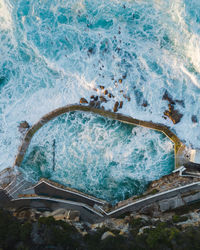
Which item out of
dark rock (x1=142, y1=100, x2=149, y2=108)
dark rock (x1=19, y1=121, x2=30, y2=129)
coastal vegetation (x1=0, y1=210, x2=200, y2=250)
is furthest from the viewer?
dark rock (x1=19, y1=121, x2=30, y2=129)

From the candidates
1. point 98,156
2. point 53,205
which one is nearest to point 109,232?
point 53,205

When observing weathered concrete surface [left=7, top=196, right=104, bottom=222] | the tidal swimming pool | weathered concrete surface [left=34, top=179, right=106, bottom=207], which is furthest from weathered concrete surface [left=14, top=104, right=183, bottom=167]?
weathered concrete surface [left=7, top=196, right=104, bottom=222]

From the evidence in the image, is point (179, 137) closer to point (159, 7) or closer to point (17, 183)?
point (159, 7)

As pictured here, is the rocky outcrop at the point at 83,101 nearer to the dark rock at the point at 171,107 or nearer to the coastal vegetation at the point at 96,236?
the dark rock at the point at 171,107

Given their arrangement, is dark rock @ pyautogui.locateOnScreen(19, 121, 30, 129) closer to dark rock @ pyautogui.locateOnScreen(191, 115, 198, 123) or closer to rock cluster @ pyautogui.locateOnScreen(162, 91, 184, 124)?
rock cluster @ pyautogui.locateOnScreen(162, 91, 184, 124)

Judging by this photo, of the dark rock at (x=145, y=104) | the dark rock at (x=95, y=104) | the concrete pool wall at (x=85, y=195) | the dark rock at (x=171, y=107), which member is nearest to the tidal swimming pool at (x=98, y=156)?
the concrete pool wall at (x=85, y=195)

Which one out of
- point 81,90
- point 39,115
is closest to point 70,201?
point 39,115
